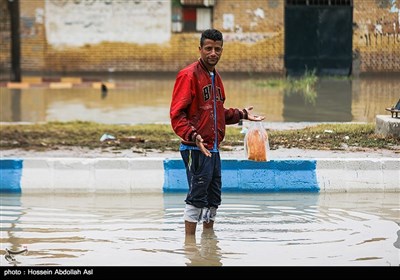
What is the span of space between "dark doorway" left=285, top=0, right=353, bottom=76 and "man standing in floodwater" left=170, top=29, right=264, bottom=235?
21.0 meters

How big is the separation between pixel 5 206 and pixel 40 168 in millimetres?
945

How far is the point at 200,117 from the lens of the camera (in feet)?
25.3

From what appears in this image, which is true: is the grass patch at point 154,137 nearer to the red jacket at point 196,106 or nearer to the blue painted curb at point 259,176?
the blue painted curb at point 259,176

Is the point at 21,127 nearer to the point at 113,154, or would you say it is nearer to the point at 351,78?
the point at 113,154

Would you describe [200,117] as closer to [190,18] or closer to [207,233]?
[207,233]

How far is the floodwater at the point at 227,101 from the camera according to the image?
16.4 metres

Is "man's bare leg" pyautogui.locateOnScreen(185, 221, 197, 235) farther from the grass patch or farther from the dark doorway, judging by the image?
the dark doorway

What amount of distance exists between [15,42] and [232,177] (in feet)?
59.5

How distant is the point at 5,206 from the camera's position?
9555 mm

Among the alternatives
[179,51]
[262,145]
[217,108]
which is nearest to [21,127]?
[262,145]

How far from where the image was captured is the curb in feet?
33.5

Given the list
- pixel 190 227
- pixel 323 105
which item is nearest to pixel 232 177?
pixel 190 227

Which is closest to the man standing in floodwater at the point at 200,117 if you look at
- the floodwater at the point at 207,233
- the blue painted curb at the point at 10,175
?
the floodwater at the point at 207,233

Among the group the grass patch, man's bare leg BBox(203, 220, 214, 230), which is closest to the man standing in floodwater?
man's bare leg BBox(203, 220, 214, 230)
